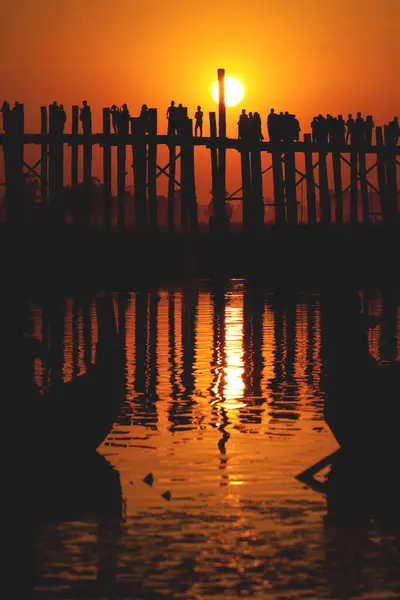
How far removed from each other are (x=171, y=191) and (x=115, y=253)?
1.95 m

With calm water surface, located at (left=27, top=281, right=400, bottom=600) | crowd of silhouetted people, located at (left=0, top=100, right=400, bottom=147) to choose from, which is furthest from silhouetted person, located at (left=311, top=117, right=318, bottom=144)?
calm water surface, located at (left=27, top=281, right=400, bottom=600)

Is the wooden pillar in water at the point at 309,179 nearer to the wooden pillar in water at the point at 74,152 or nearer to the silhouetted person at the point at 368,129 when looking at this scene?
the silhouetted person at the point at 368,129

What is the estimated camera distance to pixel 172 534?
9977mm

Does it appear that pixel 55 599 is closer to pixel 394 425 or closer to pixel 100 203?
pixel 394 425

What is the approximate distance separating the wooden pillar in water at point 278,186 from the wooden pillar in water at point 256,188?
44cm

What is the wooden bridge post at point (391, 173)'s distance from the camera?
37.8 m

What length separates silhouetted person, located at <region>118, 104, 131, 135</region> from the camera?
3344cm

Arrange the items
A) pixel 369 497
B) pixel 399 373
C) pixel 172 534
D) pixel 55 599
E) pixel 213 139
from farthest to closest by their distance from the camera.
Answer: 1. pixel 213 139
2. pixel 399 373
3. pixel 369 497
4. pixel 172 534
5. pixel 55 599

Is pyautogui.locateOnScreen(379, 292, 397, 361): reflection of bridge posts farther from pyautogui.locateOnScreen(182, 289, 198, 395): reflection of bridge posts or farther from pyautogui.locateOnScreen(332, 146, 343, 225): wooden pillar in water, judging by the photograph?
pyautogui.locateOnScreen(332, 146, 343, 225): wooden pillar in water

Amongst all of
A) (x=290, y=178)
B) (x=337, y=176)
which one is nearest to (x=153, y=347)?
(x=290, y=178)

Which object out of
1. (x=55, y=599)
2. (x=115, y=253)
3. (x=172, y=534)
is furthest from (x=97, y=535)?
(x=115, y=253)

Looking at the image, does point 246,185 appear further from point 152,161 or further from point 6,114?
point 6,114

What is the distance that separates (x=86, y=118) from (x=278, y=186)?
5.34m

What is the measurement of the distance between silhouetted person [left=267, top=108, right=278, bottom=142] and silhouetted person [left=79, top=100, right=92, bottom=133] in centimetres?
484
